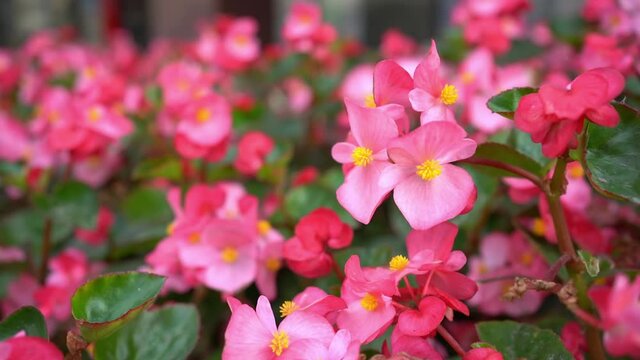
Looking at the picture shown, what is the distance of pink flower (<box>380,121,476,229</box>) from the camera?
1.54ft

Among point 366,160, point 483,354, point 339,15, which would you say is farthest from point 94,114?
point 339,15

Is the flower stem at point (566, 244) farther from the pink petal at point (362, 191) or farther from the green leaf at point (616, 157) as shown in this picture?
the pink petal at point (362, 191)

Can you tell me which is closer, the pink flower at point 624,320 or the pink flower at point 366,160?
the pink flower at point 624,320

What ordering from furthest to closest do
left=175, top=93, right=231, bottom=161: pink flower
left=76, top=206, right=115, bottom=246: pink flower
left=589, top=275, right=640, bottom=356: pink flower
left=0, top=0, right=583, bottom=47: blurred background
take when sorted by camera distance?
left=0, top=0, right=583, bottom=47: blurred background → left=76, top=206, right=115, bottom=246: pink flower → left=175, top=93, right=231, bottom=161: pink flower → left=589, top=275, right=640, bottom=356: pink flower

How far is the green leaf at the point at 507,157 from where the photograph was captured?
547mm

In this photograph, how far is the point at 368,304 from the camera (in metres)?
0.48

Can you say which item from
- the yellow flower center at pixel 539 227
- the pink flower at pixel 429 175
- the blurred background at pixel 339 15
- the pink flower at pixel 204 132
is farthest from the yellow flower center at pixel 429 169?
the blurred background at pixel 339 15

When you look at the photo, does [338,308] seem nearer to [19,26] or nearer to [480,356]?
[480,356]

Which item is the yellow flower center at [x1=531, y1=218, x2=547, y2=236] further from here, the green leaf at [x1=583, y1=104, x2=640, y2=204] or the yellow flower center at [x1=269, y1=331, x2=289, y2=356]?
the yellow flower center at [x1=269, y1=331, x2=289, y2=356]

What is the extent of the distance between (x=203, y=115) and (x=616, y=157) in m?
0.45

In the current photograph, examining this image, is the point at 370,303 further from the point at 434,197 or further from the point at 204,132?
the point at 204,132

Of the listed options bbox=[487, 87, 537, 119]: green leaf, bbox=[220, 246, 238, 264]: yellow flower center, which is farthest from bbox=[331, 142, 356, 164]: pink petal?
bbox=[220, 246, 238, 264]: yellow flower center

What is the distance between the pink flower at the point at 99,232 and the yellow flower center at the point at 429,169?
55 cm

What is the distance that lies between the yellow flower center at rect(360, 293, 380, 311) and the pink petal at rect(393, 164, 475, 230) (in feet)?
0.18
